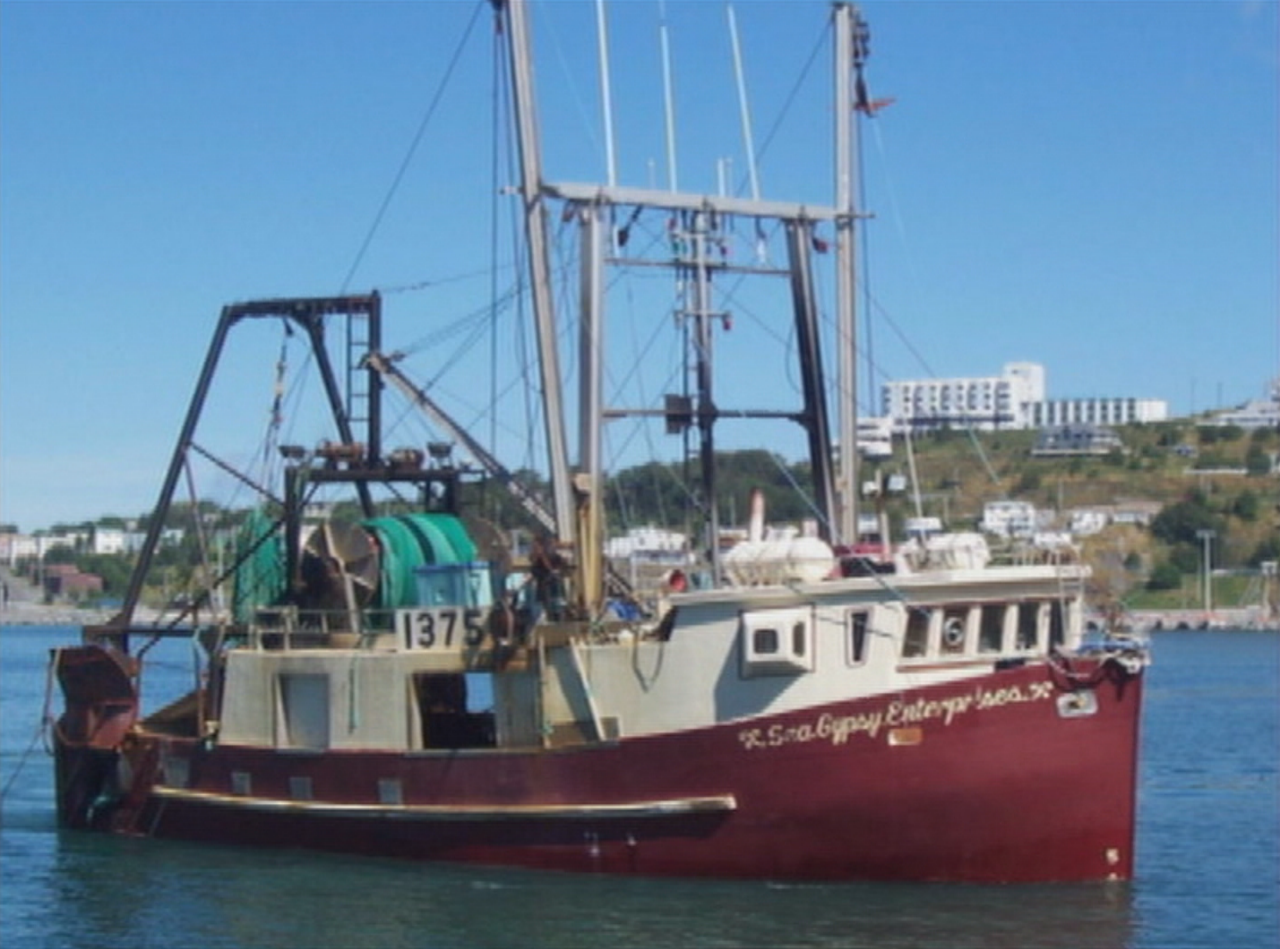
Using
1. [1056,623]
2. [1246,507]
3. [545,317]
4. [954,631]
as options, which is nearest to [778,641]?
[954,631]

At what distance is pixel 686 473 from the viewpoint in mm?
32875

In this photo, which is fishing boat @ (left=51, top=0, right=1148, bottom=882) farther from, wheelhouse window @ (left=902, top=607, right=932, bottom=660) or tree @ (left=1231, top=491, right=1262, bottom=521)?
tree @ (left=1231, top=491, right=1262, bottom=521)

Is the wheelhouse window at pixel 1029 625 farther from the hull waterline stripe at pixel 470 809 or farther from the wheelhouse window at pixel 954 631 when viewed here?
the hull waterline stripe at pixel 470 809

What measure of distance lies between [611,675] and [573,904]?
9.73 feet

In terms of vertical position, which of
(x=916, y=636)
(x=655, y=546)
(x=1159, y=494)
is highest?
(x=1159, y=494)

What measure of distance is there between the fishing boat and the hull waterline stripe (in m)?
0.05

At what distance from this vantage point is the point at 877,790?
27.7 meters

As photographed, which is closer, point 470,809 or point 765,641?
point 765,641

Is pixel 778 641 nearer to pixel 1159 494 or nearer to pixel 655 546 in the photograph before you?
pixel 655 546

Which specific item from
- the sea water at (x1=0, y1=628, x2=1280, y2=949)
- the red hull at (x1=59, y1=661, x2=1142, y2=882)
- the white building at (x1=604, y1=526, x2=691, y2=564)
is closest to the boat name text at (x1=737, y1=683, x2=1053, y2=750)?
the red hull at (x1=59, y1=661, x2=1142, y2=882)

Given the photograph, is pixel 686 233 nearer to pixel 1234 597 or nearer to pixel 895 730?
pixel 895 730

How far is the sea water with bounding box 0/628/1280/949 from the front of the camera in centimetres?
2655

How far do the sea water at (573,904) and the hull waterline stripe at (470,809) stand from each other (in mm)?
666

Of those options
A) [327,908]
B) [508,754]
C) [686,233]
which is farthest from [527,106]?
[327,908]
